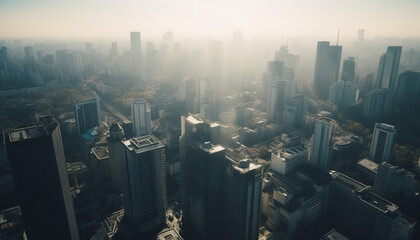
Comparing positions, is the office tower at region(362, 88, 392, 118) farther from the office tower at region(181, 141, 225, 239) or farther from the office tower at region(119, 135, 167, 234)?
the office tower at region(119, 135, 167, 234)

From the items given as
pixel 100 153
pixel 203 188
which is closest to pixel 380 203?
pixel 203 188

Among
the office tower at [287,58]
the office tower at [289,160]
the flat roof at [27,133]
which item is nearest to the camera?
the flat roof at [27,133]

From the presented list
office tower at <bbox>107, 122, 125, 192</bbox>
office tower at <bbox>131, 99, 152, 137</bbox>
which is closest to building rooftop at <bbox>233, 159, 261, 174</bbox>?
office tower at <bbox>107, 122, 125, 192</bbox>

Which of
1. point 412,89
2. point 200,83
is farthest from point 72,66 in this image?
point 412,89

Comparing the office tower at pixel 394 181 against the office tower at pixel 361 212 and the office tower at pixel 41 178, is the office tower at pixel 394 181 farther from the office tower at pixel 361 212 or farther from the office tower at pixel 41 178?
the office tower at pixel 41 178

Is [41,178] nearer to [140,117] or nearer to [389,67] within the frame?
[140,117]

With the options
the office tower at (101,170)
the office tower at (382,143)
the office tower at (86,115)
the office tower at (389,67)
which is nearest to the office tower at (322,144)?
the office tower at (382,143)

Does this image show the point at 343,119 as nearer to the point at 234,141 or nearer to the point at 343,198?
the point at 234,141
